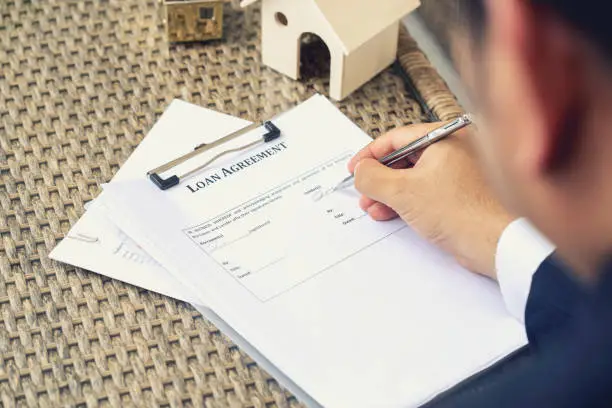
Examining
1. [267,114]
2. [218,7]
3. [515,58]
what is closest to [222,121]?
[267,114]

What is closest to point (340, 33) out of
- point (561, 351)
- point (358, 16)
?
point (358, 16)

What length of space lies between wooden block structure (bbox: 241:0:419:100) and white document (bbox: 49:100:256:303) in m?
0.11

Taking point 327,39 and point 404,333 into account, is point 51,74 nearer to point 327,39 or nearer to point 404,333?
point 327,39

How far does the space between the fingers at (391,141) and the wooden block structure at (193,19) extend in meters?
0.28

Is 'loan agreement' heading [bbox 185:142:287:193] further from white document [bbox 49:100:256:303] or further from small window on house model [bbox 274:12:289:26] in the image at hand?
small window on house model [bbox 274:12:289:26]

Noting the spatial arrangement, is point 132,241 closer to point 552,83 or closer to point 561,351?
point 561,351

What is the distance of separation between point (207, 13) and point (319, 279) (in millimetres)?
396

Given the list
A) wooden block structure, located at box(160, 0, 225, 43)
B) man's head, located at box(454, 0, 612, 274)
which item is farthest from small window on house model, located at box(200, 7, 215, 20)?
man's head, located at box(454, 0, 612, 274)

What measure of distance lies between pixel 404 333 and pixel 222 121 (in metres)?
0.34

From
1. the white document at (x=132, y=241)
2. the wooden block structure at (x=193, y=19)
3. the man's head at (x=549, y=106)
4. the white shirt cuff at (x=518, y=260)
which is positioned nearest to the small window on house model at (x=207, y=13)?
the wooden block structure at (x=193, y=19)

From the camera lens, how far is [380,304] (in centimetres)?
74

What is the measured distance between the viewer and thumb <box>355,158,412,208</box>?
0.80 meters

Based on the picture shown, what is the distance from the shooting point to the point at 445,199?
0.78 metres

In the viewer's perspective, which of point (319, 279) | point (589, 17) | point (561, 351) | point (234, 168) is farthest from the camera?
point (234, 168)
